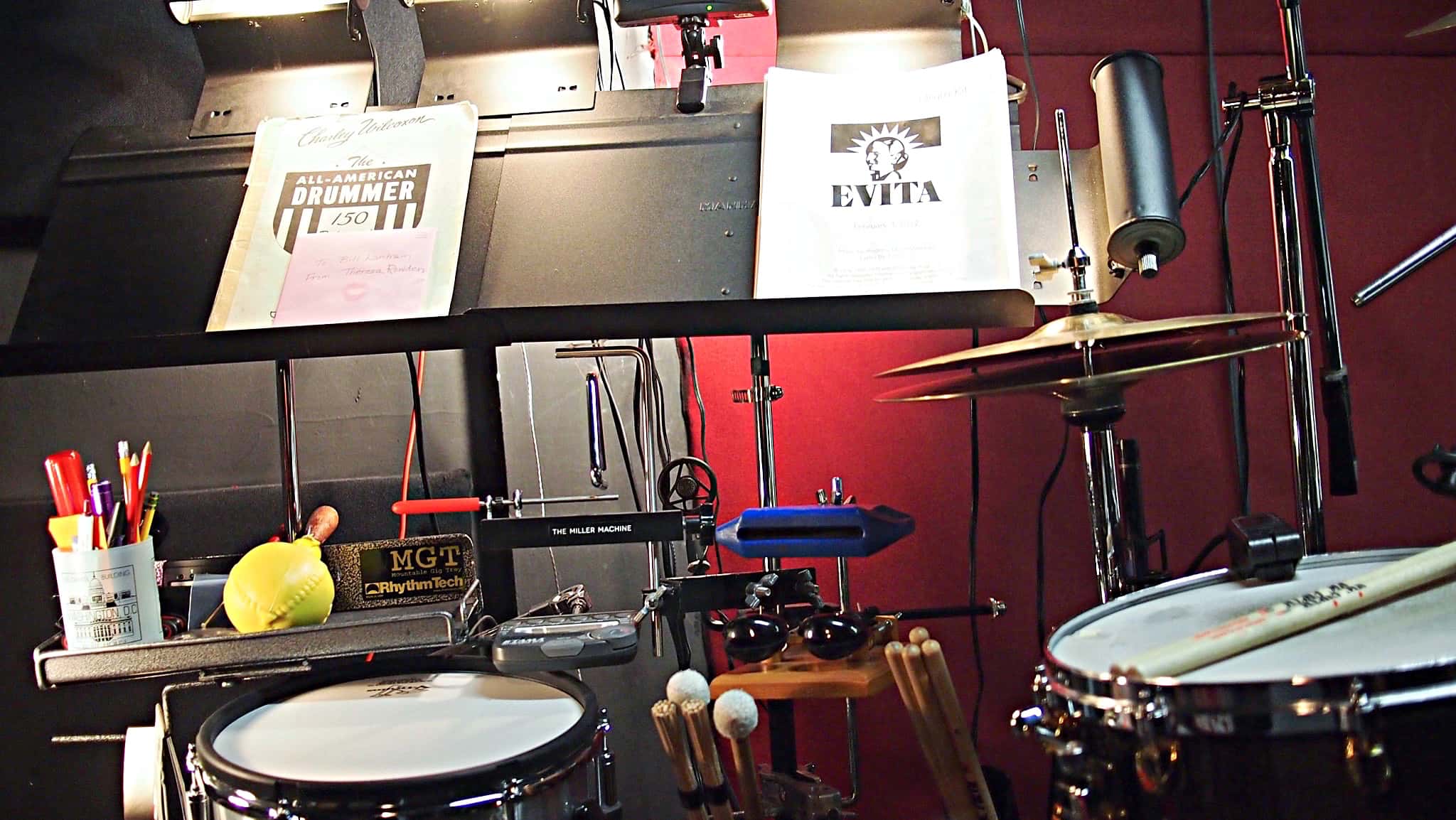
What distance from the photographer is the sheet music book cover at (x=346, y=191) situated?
137 centimetres

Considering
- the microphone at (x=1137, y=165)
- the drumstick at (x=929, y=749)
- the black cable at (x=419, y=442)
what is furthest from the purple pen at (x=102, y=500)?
the microphone at (x=1137, y=165)

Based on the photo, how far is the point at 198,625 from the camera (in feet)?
4.23

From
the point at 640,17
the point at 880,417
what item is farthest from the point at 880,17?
the point at 880,417

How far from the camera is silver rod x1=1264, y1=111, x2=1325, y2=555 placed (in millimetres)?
1288

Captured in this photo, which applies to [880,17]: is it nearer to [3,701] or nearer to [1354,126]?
[1354,126]

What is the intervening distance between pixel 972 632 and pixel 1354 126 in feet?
3.90

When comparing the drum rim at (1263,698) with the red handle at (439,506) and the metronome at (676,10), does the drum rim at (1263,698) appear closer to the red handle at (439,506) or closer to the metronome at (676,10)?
the red handle at (439,506)

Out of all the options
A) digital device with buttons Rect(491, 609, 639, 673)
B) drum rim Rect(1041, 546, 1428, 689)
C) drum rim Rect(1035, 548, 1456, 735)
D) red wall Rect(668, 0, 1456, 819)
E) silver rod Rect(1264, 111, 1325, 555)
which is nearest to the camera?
drum rim Rect(1035, 548, 1456, 735)

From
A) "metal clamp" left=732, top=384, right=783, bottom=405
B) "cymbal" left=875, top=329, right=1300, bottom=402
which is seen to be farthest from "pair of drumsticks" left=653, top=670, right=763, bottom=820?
"metal clamp" left=732, top=384, right=783, bottom=405

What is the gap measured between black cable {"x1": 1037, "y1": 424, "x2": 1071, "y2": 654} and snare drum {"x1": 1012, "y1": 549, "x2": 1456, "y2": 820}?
1.11 meters

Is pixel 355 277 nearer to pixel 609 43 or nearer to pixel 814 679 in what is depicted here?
pixel 609 43

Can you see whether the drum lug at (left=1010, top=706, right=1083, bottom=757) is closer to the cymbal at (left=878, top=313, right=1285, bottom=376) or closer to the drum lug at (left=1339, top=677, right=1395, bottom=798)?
the drum lug at (left=1339, top=677, right=1395, bottom=798)

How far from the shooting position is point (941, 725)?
1.03 metres

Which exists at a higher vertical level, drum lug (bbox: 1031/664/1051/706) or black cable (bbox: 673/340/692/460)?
black cable (bbox: 673/340/692/460)
